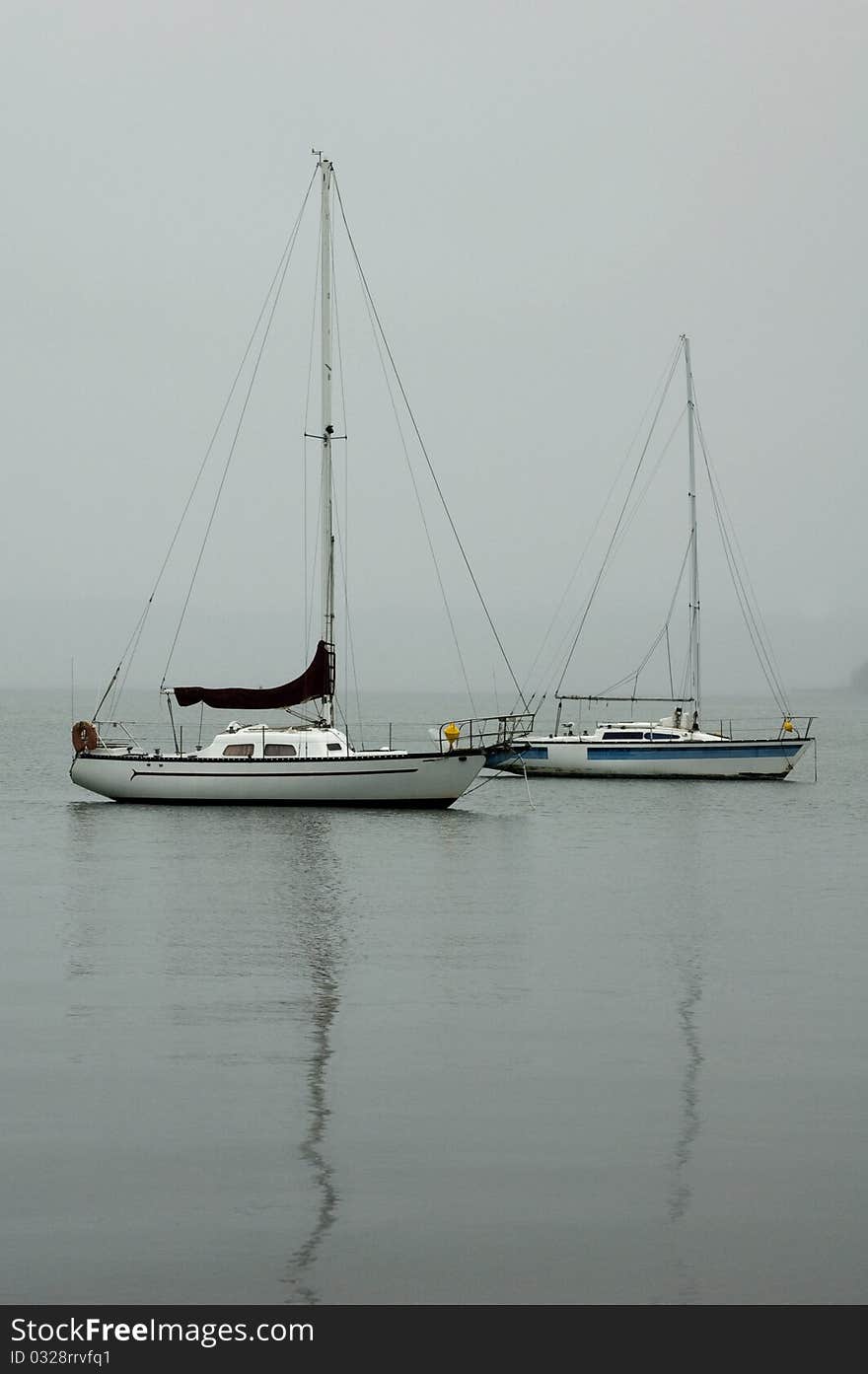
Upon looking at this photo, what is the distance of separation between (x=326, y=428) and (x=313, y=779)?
448 inches

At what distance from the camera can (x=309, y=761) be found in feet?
153

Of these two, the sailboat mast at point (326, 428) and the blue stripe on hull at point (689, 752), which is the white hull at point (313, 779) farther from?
the blue stripe on hull at point (689, 752)

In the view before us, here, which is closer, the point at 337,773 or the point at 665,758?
the point at 337,773

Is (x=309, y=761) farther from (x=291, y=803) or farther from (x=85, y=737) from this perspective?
(x=85, y=737)

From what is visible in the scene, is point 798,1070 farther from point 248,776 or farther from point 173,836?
point 248,776

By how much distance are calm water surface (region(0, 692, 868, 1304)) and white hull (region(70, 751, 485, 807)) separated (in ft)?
47.2

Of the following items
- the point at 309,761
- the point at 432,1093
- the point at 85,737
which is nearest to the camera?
the point at 432,1093

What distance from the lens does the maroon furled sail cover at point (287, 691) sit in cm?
4712

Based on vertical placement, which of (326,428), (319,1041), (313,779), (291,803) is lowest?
(291,803)

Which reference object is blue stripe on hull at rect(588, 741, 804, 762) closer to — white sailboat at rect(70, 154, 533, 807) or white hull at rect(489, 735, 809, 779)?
white hull at rect(489, 735, 809, 779)

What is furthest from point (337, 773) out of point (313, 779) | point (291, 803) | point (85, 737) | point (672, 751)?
point (672, 751)

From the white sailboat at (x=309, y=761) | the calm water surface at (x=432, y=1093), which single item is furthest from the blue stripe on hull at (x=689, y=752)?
the calm water surface at (x=432, y=1093)

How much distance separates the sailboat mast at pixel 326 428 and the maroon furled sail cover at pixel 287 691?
59 centimetres

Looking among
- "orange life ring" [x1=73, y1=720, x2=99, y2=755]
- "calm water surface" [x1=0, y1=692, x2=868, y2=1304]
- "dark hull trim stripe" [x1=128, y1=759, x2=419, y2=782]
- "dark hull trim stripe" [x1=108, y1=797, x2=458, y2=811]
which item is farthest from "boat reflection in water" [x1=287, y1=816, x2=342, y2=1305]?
"orange life ring" [x1=73, y1=720, x2=99, y2=755]
